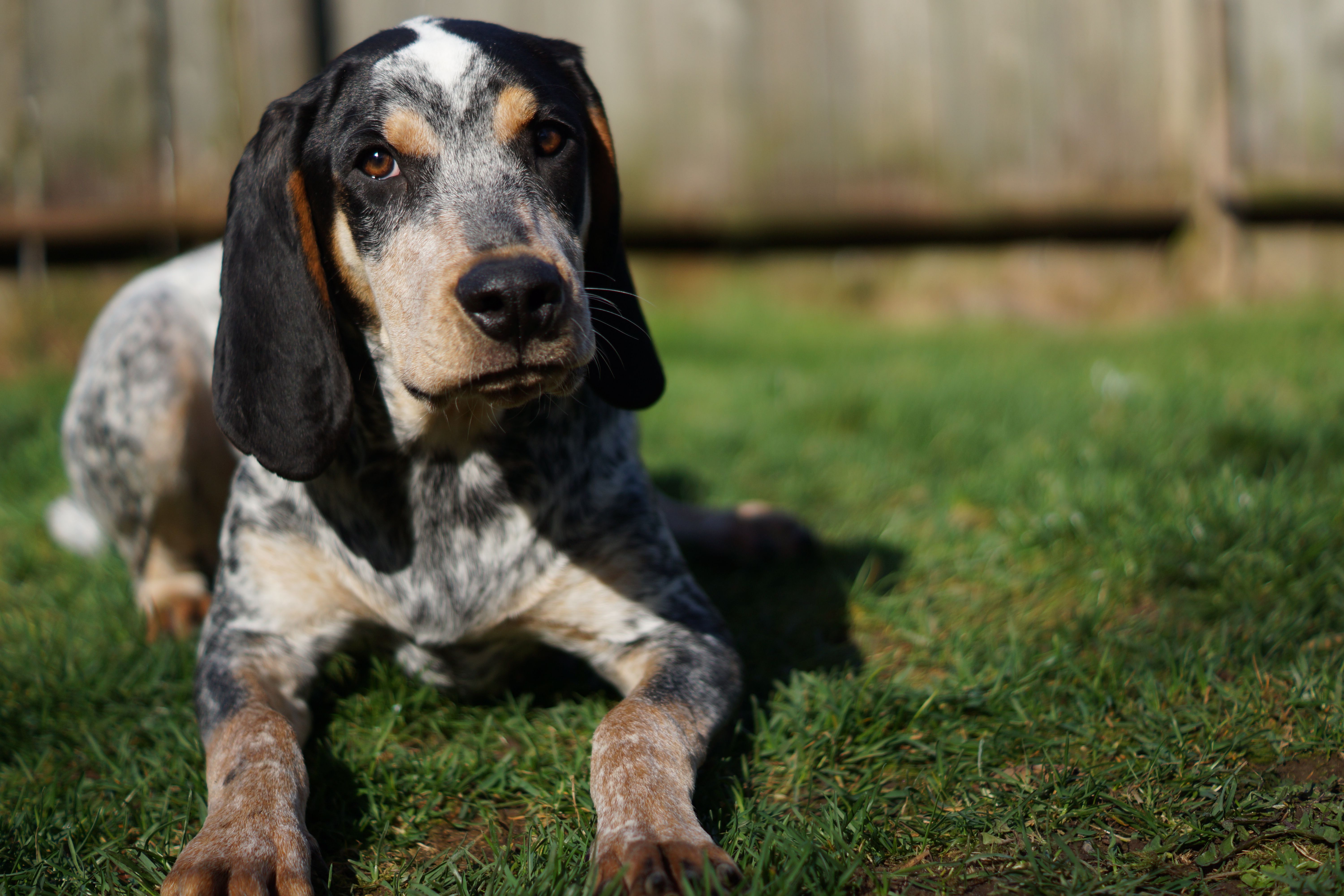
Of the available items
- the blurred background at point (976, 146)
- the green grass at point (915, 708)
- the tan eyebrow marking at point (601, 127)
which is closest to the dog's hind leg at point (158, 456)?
the green grass at point (915, 708)

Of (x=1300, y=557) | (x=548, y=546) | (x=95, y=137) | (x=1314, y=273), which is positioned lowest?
(x=1314, y=273)

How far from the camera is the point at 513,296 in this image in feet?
5.68

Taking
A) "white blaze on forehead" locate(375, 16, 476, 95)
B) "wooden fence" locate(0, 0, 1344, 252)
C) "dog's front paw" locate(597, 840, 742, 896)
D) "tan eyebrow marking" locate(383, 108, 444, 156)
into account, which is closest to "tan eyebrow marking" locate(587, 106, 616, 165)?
"white blaze on forehead" locate(375, 16, 476, 95)

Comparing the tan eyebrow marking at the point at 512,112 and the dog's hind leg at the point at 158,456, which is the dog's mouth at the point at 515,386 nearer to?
the tan eyebrow marking at the point at 512,112

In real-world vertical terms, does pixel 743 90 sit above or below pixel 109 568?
above

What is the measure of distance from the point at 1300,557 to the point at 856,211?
4396 mm

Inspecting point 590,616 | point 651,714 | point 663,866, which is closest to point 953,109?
point 590,616

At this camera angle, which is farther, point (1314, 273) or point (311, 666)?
point (1314, 273)

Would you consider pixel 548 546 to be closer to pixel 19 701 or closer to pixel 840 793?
pixel 840 793

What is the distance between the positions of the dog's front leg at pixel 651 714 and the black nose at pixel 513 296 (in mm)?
636

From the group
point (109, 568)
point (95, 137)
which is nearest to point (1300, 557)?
point (109, 568)

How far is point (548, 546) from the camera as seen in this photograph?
7.26ft

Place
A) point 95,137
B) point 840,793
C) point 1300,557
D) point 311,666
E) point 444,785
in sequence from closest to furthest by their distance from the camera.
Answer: point 840,793 → point 444,785 → point 311,666 → point 1300,557 → point 95,137

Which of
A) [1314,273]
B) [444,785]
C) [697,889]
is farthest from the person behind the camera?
[1314,273]
